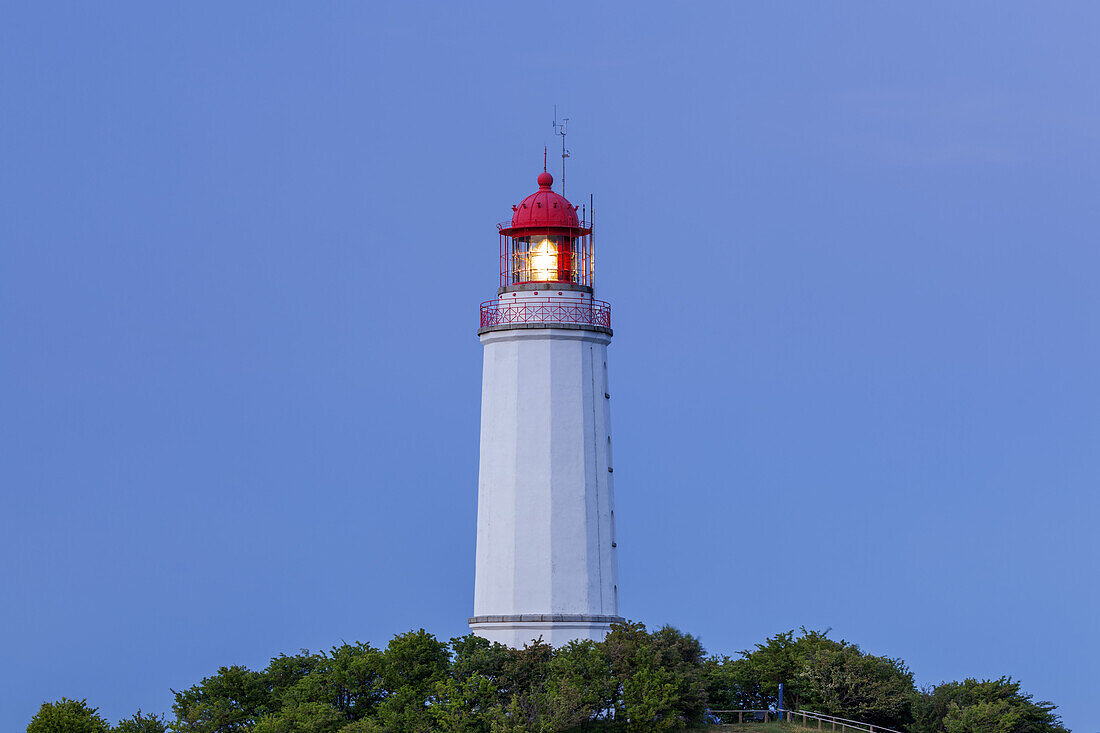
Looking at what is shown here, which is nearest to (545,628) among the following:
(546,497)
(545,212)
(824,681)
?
(546,497)

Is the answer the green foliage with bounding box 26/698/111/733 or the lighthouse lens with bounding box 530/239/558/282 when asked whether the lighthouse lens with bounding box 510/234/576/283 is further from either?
the green foliage with bounding box 26/698/111/733

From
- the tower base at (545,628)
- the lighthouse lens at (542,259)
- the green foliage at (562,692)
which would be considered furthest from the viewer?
the lighthouse lens at (542,259)

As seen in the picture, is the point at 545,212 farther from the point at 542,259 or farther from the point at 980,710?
the point at 980,710

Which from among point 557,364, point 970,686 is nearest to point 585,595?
point 557,364

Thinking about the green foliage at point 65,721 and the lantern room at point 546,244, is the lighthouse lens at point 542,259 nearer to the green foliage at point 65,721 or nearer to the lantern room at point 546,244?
the lantern room at point 546,244

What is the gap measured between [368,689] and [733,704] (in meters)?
12.9

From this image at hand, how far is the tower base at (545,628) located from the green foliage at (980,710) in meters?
11.2

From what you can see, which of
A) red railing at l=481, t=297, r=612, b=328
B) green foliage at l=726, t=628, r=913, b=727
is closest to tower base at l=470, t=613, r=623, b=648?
green foliage at l=726, t=628, r=913, b=727

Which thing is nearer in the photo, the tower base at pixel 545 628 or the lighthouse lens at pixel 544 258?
the tower base at pixel 545 628

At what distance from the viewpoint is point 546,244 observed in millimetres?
68688

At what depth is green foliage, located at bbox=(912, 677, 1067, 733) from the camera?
209ft

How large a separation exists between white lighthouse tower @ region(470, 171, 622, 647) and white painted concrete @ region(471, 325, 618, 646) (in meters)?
0.03

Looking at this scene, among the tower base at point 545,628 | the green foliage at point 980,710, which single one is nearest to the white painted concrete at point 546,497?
the tower base at point 545,628

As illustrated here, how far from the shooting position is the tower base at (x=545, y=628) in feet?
214
